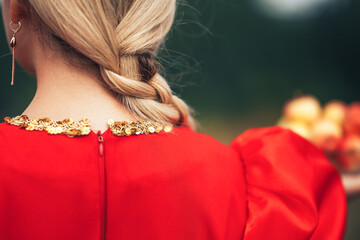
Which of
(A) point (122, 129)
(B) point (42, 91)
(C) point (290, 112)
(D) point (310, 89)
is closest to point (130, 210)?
(A) point (122, 129)

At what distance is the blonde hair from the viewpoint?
0.55 m

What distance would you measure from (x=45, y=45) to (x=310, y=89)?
1.53 meters

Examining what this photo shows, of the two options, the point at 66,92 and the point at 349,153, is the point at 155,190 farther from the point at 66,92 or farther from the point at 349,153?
the point at 349,153

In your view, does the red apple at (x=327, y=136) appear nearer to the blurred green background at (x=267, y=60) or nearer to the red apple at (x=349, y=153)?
the red apple at (x=349, y=153)

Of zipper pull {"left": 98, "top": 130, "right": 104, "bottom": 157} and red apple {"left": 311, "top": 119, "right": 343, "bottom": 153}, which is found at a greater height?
zipper pull {"left": 98, "top": 130, "right": 104, "bottom": 157}

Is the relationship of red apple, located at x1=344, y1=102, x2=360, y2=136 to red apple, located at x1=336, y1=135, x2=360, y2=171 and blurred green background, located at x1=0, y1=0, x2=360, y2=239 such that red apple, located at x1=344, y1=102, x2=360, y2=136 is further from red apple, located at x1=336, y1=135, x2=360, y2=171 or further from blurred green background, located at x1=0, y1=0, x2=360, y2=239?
blurred green background, located at x1=0, y1=0, x2=360, y2=239

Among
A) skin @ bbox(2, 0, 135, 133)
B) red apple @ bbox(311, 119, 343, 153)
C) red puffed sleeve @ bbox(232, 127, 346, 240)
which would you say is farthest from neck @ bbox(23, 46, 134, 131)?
red apple @ bbox(311, 119, 343, 153)

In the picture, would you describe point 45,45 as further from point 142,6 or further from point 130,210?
point 130,210

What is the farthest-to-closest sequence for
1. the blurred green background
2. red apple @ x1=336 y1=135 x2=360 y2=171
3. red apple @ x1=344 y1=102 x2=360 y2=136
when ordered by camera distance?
the blurred green background, red apple @ x1=344 y1=102 x2=360 y2=136, red apple @ x1=336 y1=135 x2=360 y2=171

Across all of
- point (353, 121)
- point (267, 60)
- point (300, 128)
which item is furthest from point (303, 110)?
point (267, 60)

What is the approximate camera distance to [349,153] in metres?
1.37

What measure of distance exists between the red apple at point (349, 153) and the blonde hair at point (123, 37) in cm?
87

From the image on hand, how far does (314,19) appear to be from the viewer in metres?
1.84

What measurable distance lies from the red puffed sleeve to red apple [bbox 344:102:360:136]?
2.82 ft
